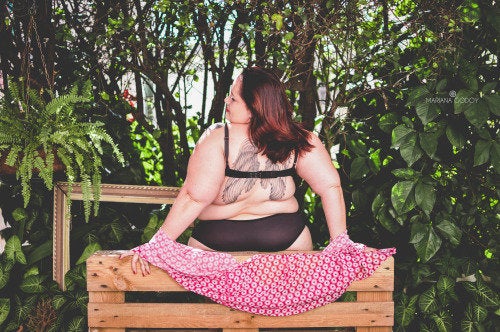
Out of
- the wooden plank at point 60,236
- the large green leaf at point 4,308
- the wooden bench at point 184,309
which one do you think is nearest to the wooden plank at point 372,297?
the wooden bench at point 184,309

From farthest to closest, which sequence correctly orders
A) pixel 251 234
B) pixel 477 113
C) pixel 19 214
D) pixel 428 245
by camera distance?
1. pixel 19 214
2. pixel 428 245
3. pixel 477 113
4. pixel 251 234

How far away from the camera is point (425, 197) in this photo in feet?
11.5

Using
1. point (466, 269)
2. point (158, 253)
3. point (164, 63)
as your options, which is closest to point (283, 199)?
point (158, 253)

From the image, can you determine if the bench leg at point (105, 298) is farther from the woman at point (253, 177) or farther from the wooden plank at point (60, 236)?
the wooden plank at point (60, 236)

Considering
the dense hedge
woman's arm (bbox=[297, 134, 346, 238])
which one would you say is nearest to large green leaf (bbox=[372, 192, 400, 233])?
the dense hedge

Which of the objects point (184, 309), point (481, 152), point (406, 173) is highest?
point (481, 152)

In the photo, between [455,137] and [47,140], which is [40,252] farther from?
[455,137]

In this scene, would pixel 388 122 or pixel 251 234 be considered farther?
pixel 388 122

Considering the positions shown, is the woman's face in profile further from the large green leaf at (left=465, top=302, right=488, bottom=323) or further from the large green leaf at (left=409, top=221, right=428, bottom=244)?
the large green leaf at (left=465, top=302, right=488, bottom=323)

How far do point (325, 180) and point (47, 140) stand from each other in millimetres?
1379

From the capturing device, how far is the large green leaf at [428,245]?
3570 millimetres

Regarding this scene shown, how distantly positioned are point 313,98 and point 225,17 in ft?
2.51

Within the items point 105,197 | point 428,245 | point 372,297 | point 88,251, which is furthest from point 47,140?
point 428,245

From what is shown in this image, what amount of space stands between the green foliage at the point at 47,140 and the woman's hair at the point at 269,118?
0.75m
